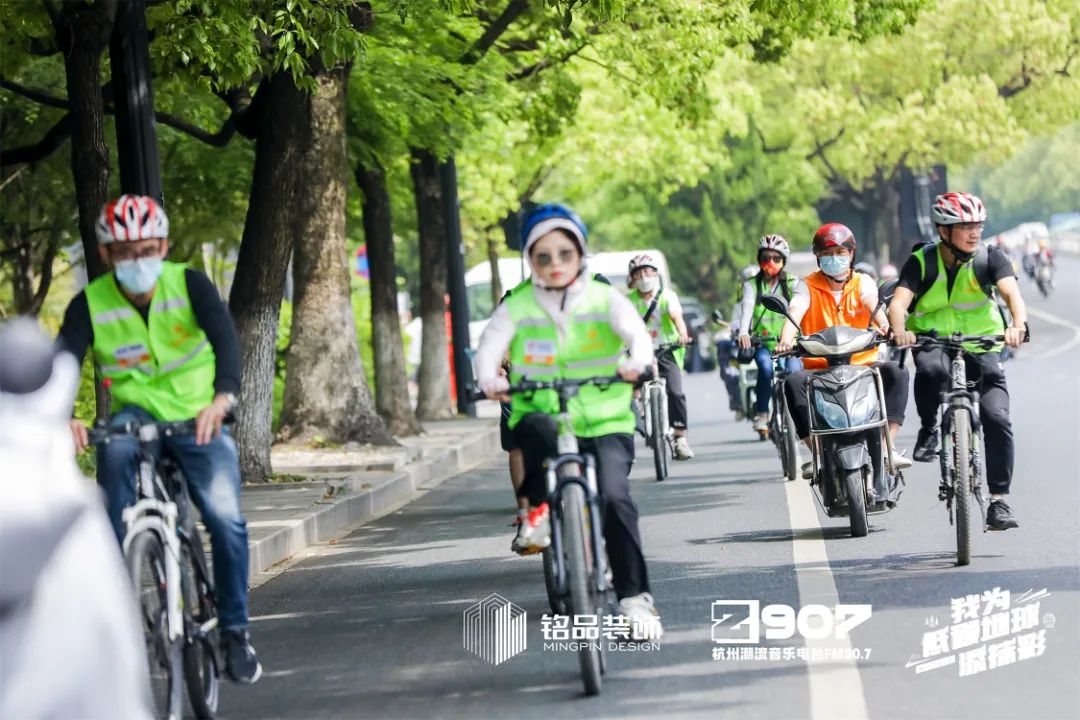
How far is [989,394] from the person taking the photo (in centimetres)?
1107

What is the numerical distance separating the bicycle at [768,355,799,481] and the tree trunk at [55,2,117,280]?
5146 mm

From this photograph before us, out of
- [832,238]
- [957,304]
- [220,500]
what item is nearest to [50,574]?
[220,500]

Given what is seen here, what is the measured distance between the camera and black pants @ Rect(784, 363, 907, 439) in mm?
12188

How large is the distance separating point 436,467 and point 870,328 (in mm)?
9405

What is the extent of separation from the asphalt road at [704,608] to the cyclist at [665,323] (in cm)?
96

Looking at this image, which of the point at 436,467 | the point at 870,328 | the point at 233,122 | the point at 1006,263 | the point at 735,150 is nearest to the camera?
the point at 1006,263

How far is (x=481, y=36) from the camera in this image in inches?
917

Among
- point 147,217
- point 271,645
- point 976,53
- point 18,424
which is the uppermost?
point 976,53

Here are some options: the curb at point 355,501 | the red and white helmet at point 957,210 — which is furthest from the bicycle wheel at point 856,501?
the curb at point 355,501

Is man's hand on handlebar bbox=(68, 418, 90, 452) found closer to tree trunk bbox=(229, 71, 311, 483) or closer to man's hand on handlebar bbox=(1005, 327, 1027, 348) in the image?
man's hand on handlebar bbox=(1005, 327, 1027, 348)

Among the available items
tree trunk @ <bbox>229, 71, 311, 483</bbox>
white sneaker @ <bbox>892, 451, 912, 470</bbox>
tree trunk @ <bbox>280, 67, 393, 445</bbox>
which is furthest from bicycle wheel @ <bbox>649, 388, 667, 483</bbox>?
white sneaker @ <bbox>892, 451, 912, 470</bbox>

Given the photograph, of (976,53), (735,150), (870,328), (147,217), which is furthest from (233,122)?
(735,150)

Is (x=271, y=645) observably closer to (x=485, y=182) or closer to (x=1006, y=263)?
(x=1006, y=263)

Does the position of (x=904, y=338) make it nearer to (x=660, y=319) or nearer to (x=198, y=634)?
(x=198, y=634)
